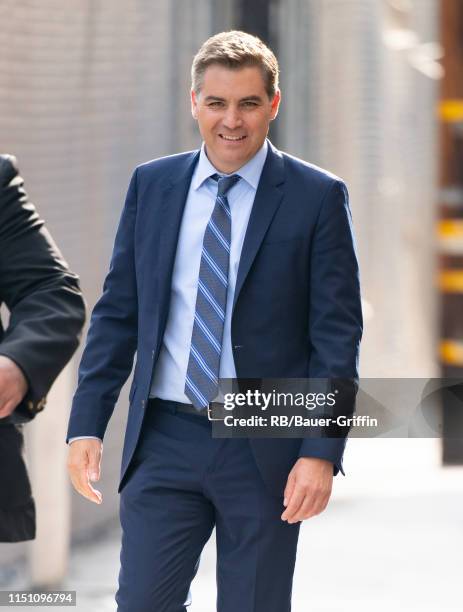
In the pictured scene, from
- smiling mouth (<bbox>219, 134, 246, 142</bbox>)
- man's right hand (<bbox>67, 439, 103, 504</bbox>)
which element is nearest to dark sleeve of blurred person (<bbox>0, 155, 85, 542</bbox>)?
man's right hand (<bbox>67, 439, 103, 504</bbox>)

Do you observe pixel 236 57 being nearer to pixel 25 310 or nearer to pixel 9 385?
→ pixel 25 310

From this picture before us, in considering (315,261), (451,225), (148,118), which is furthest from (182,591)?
(451,225)

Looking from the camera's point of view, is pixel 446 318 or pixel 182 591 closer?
pixel 182 591

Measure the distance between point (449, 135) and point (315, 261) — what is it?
5.09 m

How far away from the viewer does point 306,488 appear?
120 inches

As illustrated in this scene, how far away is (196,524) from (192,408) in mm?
262

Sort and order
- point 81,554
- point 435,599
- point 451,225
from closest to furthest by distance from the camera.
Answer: point 435,599 < point 81,554 < point 451,225

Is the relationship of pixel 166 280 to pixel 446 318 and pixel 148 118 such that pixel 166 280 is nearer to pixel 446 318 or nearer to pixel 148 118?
pixel 148 118

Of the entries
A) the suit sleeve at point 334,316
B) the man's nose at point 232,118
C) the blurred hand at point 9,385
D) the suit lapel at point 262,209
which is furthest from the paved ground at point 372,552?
the man's nose at point 232,118

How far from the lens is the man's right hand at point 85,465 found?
3184mm

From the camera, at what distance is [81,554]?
6.09 meters

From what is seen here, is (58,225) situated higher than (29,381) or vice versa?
(58,225)

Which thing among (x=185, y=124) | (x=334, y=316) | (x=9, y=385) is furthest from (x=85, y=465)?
(x=185, y=124)

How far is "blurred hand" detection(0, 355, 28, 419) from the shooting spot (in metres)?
3.13
